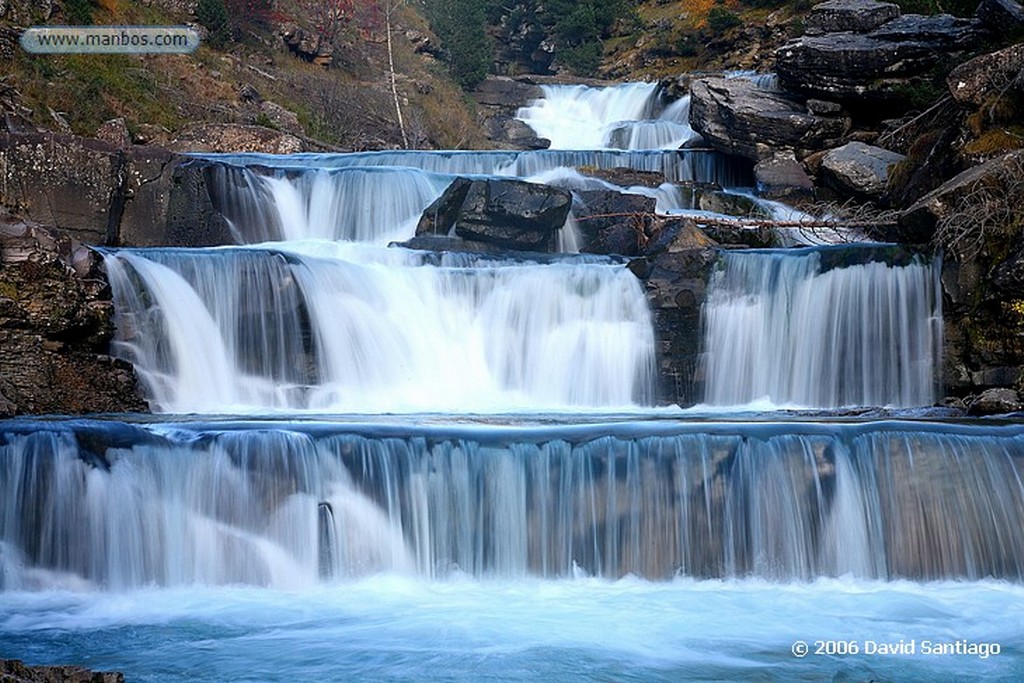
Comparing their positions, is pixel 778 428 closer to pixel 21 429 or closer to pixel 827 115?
pixel 21 429

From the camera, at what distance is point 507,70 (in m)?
41.2

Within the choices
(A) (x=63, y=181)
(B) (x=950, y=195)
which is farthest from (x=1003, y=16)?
(A) (x=63, y=181)

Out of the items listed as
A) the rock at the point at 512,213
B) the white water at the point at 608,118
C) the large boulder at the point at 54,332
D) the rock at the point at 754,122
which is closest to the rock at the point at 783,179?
the rock at the point at 754,122

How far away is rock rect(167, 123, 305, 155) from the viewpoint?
23.7 m

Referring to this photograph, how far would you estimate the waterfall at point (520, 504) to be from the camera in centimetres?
951

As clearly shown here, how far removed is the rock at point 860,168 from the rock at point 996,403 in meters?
6.17

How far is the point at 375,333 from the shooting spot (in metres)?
14.9

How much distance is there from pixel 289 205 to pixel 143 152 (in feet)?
9.03

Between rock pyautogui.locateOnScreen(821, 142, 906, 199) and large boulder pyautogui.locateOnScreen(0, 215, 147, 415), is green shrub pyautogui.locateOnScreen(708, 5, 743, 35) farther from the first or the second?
large boulder pyautogui.locateOnScreen(0, 215, 147, 415)

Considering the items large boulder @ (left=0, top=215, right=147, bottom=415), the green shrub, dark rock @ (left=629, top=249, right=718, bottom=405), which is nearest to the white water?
the green shrub

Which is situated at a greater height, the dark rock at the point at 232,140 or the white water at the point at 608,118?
the white water at the point at 608,118

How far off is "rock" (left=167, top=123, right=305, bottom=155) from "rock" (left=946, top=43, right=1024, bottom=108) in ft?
44.8

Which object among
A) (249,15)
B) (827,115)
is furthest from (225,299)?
(249,15)

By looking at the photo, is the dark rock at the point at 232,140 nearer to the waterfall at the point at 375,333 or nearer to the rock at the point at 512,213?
the rock at the point at 512,213
